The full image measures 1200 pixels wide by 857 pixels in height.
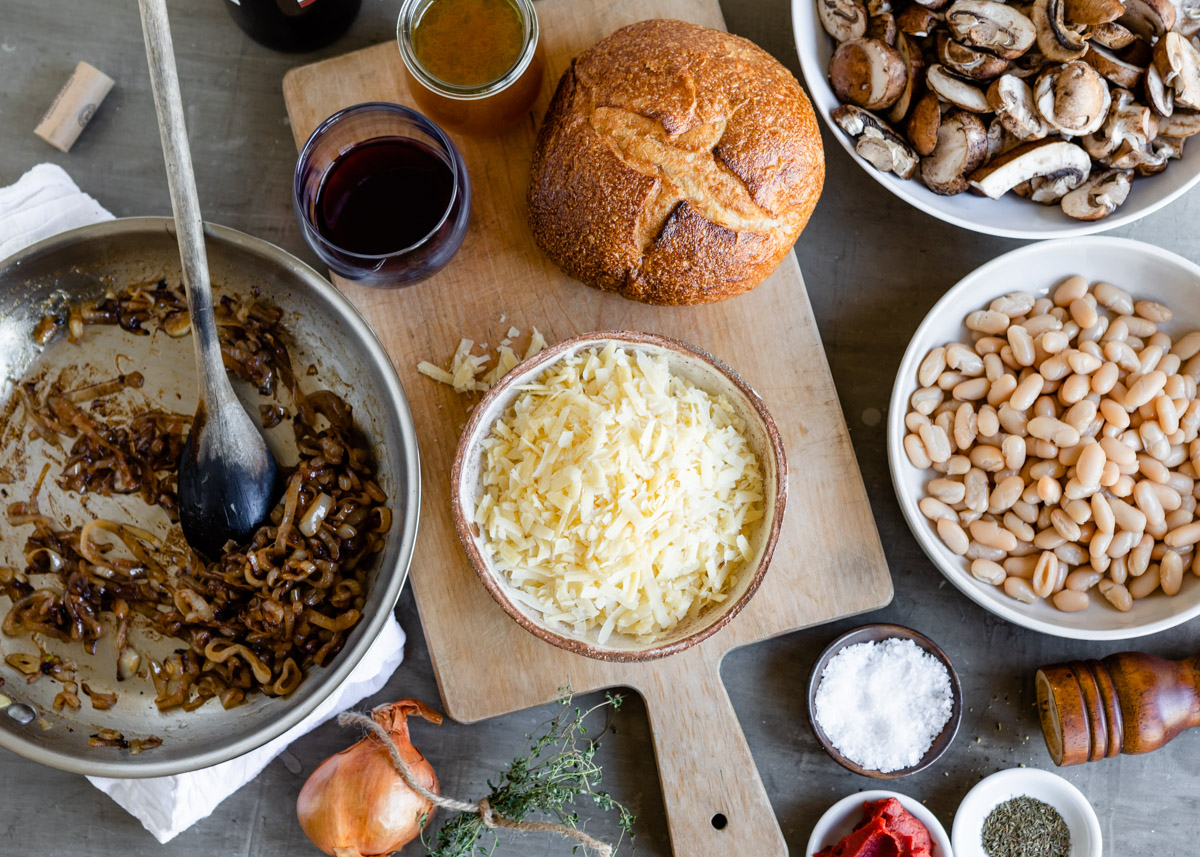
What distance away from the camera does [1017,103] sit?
148cm

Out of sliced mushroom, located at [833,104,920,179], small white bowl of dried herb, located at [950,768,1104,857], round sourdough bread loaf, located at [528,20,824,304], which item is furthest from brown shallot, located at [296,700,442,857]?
sliced mushroom, located at [833,104,920,179]

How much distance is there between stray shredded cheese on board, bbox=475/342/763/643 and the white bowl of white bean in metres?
0.36

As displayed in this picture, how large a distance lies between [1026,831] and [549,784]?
919 millimetres

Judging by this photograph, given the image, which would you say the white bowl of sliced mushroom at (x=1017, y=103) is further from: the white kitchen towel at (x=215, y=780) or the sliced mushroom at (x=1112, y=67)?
the white kitchen towel at (x=215, y=780)

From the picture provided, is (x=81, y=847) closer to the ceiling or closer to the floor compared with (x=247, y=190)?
closer to the floor

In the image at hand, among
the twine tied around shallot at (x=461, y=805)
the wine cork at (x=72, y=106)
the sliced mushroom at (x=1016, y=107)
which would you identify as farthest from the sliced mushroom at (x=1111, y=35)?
the wine cork at (x=72, y=106)

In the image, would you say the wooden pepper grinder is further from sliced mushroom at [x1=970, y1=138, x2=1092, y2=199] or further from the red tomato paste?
sliced mushroom at [x1=970, y1=138, x2=1092, y2=199]

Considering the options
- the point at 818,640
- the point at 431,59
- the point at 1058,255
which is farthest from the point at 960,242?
the point at 431,59

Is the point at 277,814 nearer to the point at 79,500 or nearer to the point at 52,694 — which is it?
the point at 52,694

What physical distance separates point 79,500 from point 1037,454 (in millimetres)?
1730

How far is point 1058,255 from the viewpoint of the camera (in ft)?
5.27

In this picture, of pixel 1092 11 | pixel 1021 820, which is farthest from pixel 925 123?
pixel 1021 820

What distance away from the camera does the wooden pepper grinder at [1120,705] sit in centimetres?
162

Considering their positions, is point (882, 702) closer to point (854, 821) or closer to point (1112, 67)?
point (854, 821)
